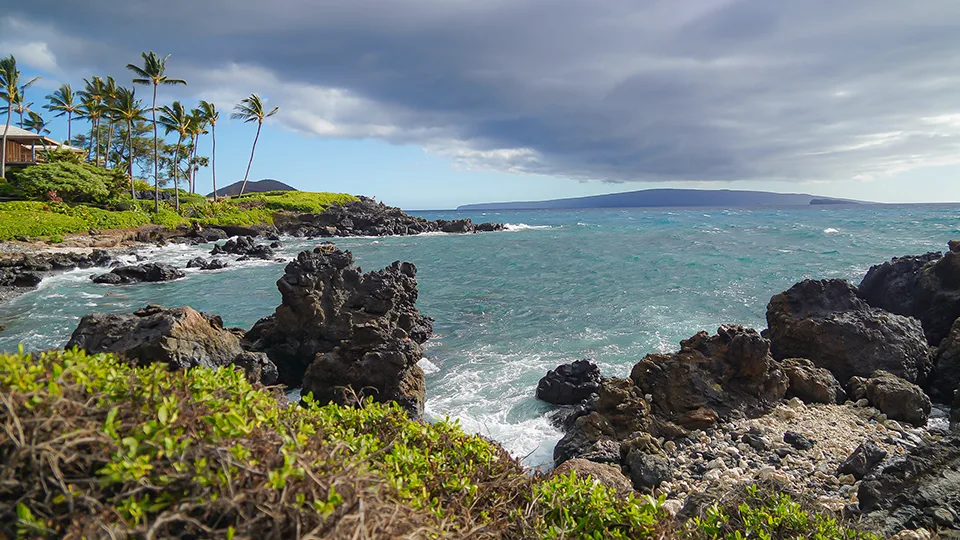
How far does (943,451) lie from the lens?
6.27m

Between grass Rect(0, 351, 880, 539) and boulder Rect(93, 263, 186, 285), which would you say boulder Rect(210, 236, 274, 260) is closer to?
boulder Rect(93, 263, 186, 285)

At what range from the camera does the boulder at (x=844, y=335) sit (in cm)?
1203

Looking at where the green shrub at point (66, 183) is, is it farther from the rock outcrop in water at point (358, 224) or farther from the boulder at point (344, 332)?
the boulder at point (344, 332)

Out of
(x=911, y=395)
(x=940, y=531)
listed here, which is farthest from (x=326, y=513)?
(x=911, y=395)

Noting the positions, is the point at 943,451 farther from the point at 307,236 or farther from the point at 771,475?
the point at 307,236

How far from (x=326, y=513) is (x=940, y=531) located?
619cm

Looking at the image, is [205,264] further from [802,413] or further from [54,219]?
[802,413]

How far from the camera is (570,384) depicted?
12336mm

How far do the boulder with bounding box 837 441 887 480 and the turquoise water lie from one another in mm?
5044

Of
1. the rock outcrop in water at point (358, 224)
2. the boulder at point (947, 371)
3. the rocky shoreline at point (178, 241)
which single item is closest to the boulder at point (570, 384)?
the boulder at point (947, 371)

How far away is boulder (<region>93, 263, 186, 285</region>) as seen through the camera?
27331 millimetres

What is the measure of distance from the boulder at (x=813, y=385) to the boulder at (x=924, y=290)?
5.65 metres

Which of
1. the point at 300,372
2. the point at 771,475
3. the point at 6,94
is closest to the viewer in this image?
the point at 771,475

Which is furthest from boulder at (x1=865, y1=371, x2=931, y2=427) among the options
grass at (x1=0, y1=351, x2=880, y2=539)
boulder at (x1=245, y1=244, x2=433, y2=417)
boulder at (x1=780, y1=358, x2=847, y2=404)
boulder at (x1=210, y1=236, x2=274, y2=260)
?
boulder at (x1=210, y1=236, x2=274, y2=260)
